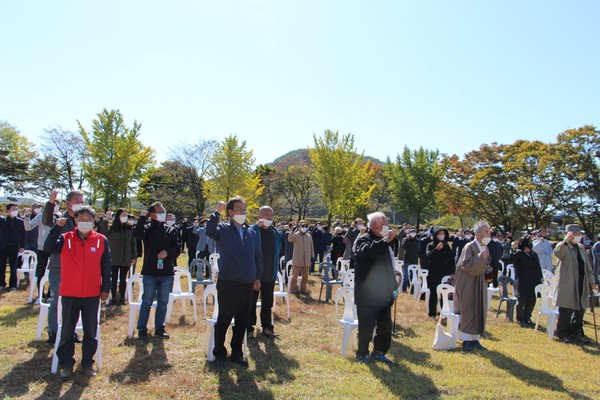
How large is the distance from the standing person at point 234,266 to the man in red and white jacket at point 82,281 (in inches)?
45.8

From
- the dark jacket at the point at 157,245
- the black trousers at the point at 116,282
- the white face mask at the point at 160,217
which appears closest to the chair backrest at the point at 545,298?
the dark jacket at the point at 157,245

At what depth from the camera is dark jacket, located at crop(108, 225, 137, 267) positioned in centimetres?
812

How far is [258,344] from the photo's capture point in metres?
6.07

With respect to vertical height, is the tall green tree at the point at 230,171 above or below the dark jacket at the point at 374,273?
above

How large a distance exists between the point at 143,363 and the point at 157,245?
1.57 meters

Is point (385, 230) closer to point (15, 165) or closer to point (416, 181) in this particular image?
point (15, 165)

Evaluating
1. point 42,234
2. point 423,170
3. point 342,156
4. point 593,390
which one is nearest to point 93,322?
point 42,234

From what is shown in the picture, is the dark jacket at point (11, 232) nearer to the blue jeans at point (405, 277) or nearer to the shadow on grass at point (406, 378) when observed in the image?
the shadow on grass at point (406, 378)

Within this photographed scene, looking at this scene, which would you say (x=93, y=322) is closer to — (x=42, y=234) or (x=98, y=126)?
(x=42, y=234)

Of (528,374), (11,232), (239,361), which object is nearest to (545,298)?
(528,374)

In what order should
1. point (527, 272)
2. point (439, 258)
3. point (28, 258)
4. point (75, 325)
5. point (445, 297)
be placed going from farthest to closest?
point (28, 258) < point (439, 258) < point (527, 272) < point (445, 297) < point (75, 325)

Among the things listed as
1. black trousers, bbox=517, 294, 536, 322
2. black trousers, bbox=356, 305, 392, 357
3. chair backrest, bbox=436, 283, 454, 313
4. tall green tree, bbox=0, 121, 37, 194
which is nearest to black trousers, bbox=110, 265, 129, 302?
black trousers, bbox=356, 305, 392, 357

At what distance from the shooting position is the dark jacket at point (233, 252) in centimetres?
477

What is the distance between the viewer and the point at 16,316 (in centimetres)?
713
